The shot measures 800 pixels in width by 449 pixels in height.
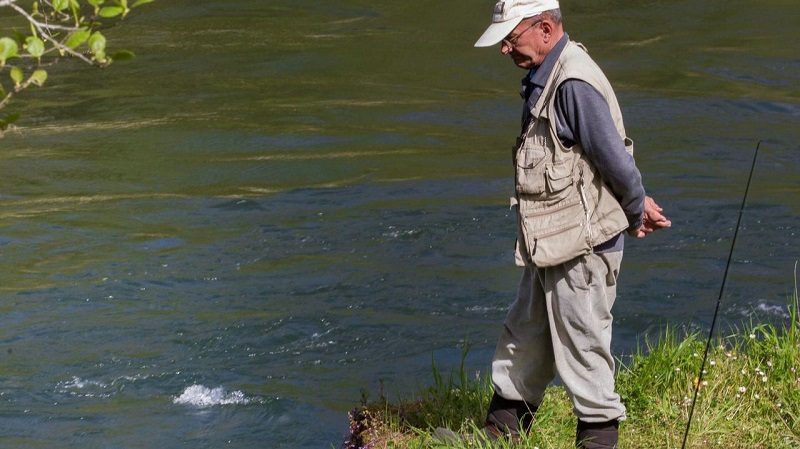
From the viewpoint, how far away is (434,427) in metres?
5.20

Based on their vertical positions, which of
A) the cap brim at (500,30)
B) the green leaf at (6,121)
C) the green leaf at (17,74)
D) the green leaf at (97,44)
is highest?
the green leaf at (97,44)

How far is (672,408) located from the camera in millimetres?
5117

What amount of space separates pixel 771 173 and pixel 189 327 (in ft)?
19.2

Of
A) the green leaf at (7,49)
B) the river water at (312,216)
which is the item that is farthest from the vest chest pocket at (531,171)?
the river water at (312,216)

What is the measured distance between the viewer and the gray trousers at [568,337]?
4.21m

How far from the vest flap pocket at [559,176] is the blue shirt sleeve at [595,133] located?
94 mm

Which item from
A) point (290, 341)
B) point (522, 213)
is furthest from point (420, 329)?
point (522, 213)

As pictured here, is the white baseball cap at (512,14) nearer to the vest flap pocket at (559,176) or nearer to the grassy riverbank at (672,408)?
the vest flap pocket at (559,176)

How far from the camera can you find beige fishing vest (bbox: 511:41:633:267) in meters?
4.09

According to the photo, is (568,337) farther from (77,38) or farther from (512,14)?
(77,38)

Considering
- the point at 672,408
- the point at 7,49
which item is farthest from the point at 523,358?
the point at 7,49

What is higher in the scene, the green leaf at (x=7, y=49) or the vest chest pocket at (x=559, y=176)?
the green leaf at (x=7, y=49)

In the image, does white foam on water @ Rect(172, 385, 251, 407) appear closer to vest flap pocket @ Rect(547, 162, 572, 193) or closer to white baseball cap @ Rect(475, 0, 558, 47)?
vest flap pocket @ Rect(547, 162, 572, 193)

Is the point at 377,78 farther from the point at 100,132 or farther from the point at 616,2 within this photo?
the point at 616,2
